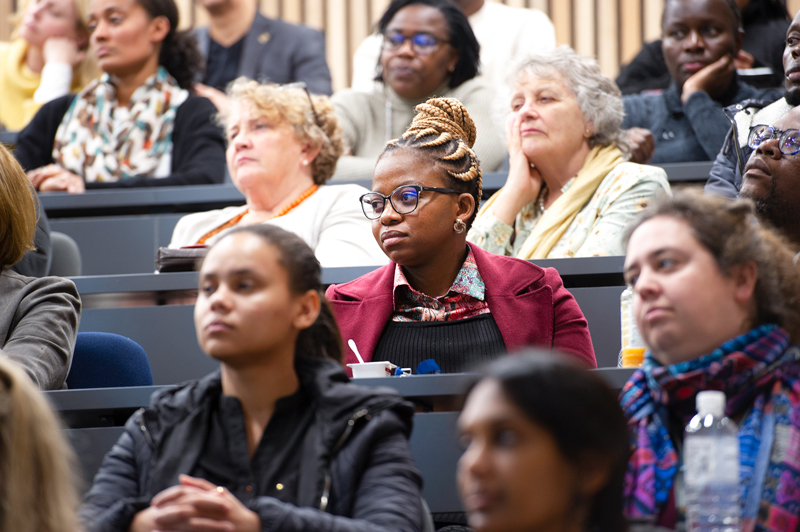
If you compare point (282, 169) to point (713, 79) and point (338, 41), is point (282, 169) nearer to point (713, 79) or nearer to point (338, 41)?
point (713, 79)

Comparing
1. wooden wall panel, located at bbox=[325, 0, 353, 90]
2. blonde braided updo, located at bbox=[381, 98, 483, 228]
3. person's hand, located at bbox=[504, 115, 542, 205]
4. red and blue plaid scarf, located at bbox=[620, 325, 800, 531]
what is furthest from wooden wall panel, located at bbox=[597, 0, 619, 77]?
red and blue plaid scarf, located at bbox=[620, 325, 800, 531]

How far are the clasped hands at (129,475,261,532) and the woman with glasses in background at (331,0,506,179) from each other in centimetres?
235

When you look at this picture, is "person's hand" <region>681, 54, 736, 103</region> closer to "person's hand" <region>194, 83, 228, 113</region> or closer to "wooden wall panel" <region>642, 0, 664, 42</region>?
"person's hand" <region>194, 83, 228, 113</region>

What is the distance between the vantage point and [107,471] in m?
1.47

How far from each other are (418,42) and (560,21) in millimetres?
2588

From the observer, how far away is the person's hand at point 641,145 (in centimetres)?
329

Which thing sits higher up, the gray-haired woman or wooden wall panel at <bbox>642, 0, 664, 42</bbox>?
wooden wall panel at <bbox>642, 0, 664, 42</bbox>

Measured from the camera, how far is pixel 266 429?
147 centimetres

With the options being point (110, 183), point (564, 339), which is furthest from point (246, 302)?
point (110, 183)

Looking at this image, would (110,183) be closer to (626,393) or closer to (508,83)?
(508,83)

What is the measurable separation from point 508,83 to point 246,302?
1.77m

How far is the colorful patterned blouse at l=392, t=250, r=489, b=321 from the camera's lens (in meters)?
2.22

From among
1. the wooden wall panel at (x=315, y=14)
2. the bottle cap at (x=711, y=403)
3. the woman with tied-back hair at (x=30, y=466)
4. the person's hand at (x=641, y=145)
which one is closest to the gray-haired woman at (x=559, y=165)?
the person's hand at (x=641, y=145)

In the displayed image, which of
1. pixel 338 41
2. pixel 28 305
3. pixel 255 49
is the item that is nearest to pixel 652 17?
pixel 338 41
